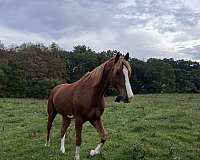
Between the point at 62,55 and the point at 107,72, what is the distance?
69.1m

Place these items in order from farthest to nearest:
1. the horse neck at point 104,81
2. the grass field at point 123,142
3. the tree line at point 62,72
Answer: the tree line at point 62,72 < the grass field at point 123,142 < the horse neck at point 104,81

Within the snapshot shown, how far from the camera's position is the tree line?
58.4 metres

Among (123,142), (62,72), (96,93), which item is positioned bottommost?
(123,142)

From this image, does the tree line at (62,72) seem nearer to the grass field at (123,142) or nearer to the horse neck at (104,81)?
the grass field at (123,142)

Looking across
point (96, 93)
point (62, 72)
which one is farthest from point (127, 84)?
point (62, 72)

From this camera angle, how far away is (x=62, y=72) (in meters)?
68.7

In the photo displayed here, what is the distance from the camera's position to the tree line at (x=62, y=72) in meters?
58.4

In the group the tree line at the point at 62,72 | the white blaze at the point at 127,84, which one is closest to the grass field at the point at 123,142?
the white blaze at the point at 127,84

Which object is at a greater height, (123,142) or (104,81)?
(104,81)

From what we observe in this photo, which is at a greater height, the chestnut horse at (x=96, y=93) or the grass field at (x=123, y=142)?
the chestnut horse at (x=96, y=93)

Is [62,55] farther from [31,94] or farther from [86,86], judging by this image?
[86,86]

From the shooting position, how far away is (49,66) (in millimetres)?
68938

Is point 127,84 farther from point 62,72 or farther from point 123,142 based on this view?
point 62,72

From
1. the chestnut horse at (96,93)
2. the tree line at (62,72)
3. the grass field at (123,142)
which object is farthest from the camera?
the tree line at (62,72)
